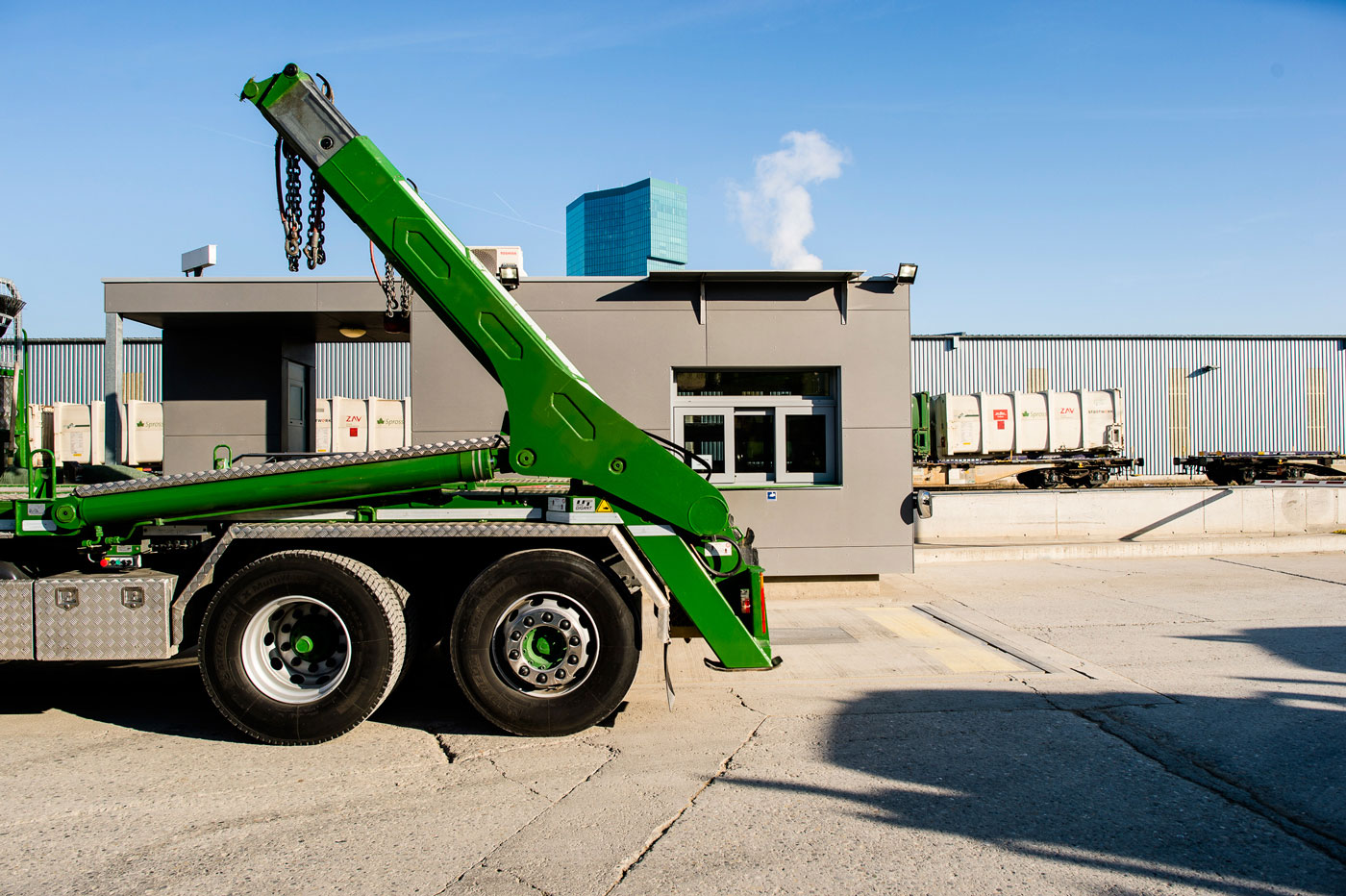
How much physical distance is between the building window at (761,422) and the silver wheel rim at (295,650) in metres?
6.06

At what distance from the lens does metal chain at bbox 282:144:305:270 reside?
19.2ft

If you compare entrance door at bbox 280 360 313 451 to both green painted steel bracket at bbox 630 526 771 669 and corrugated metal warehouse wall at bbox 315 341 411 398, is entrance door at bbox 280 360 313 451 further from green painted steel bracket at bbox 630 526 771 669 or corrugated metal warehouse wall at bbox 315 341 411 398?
corrugated metal warehouse wall at bbox 315 341 411 398

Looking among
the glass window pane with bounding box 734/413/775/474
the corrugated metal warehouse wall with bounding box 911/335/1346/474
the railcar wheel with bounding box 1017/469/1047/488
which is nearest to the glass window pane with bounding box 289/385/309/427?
the glass window pane with bounding box 734/413/775/474

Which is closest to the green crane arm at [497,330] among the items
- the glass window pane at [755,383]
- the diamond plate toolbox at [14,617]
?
the diamond plate toolbox at [14,617]

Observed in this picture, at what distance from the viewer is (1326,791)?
4.39 metres

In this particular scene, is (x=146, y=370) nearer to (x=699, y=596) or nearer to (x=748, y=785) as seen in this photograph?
(x=699, y=596)

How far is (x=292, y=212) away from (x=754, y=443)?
21.4 feet

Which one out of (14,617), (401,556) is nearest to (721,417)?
(401,556)

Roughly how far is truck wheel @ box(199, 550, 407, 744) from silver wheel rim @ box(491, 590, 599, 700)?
679 millimetres

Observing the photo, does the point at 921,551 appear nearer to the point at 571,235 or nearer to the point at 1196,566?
the point at 1196,566

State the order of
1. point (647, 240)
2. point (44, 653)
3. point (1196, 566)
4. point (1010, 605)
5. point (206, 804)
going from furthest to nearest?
point (647, 240), point (1196, 566), point (1010, 605), point (44, 653), point (206, 804)

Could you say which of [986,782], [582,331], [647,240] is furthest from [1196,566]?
[647,240]

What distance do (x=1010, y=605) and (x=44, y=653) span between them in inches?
368

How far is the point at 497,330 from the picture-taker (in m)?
5.57
